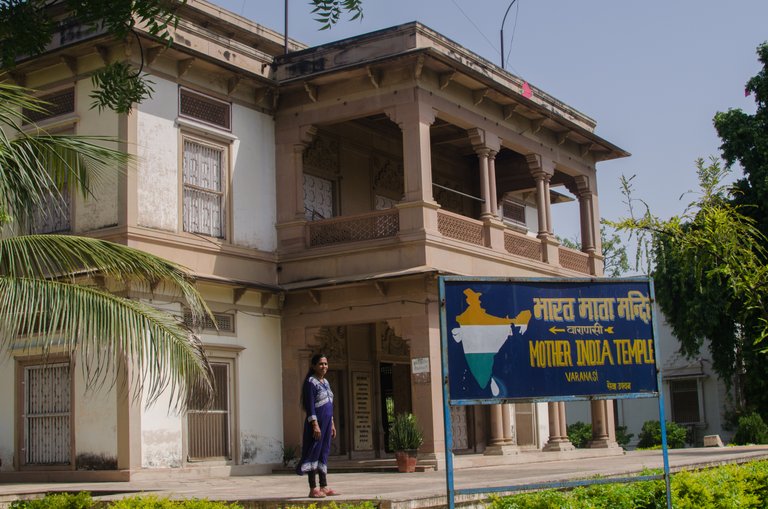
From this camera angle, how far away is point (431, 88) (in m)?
17.9

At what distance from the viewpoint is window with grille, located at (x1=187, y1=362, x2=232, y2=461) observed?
53.0 feet

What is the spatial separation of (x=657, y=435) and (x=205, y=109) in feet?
64.0

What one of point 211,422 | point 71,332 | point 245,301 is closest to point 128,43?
point 245,301

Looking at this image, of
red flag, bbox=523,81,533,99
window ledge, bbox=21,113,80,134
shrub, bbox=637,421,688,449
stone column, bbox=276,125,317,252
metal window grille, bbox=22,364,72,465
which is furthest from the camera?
shrub, bbox=637,421,688,449

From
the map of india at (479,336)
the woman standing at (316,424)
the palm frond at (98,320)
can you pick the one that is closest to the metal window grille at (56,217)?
the palm frond at (98,320)

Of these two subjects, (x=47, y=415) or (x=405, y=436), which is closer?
(x=47, y=415)

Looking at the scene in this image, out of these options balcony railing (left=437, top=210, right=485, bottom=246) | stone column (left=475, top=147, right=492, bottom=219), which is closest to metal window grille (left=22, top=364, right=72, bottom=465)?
balcony railing (left=437, top=210, right=485, bottom=246)

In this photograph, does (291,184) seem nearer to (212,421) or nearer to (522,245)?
(212,421)

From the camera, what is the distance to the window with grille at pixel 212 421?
16.2 m

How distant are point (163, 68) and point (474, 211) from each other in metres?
8.87

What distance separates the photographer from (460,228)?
18.1 metres

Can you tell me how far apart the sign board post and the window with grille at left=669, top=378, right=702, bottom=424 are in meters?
25.4

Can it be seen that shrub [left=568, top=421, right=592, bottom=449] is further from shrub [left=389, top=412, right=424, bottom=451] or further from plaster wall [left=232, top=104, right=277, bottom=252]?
plaster wall [left=232, top=104, right=277, bottom=252]

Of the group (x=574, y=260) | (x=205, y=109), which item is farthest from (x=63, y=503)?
(x=574, y=260)
